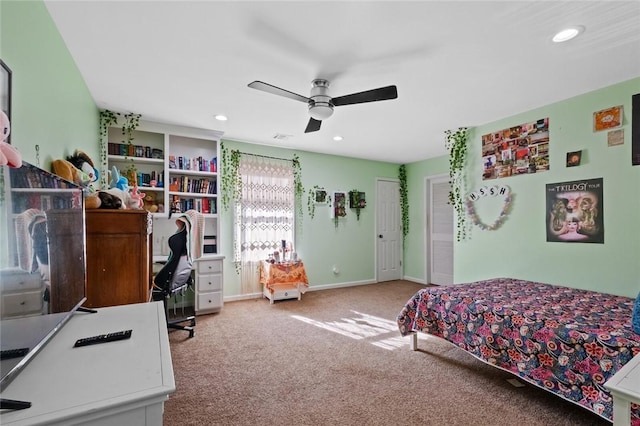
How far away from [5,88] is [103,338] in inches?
43.3

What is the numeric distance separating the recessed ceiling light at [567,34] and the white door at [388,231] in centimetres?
404

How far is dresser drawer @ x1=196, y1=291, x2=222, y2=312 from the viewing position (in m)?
3.79

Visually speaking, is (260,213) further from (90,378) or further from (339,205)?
(90,378)

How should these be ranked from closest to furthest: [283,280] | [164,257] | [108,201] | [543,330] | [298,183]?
[543,330], [108,201], [164,257], [283,280], [298,183]

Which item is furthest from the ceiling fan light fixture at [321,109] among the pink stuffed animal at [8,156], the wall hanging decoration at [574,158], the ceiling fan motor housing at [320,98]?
the wall hanging decoration at [574,158]

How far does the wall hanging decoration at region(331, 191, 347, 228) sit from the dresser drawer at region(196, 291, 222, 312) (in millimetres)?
2429

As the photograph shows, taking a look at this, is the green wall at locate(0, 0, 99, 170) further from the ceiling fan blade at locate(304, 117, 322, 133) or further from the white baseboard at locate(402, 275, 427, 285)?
the white baseboard at locate(402, 275, 427, 285)

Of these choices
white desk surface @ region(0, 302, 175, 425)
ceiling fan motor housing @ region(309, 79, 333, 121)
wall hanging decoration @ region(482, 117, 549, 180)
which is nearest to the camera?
white desk surface @ region(0, 302, 175, 425)

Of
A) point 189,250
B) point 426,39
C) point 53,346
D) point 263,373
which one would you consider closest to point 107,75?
point 189,250

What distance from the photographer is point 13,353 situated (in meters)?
0.83

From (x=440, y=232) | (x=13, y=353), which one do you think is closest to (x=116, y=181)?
(x=13, y=353)

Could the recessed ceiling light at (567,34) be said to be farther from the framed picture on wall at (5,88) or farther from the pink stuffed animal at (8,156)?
the framed picture on wall at (5,88)

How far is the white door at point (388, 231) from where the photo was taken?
5.95m

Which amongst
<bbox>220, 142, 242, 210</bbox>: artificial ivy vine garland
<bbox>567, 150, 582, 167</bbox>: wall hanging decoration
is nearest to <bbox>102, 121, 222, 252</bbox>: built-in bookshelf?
<bbox>220, 142, 242, 210</bbox>: artificial ivy vine garland
